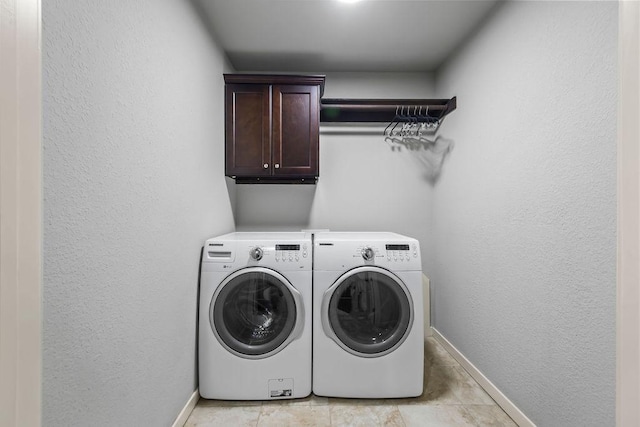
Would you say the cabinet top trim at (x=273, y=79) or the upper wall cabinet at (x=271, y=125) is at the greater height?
the cabinet top trim at (x=273, y=79)

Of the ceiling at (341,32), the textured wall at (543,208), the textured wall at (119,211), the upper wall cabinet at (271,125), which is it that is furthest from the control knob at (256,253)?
the ceiling at (341,32)

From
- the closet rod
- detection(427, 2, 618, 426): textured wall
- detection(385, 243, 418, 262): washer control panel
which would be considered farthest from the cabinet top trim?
detection(385, 243, 418, 262): washer control panel

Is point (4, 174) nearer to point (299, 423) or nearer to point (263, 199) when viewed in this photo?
point (299, 423)

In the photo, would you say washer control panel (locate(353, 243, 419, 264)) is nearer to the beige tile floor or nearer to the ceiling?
the beige tile floor

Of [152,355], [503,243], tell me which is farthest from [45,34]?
[503,243]

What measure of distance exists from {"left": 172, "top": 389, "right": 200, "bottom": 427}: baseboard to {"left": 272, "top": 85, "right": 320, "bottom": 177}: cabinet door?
1.57 metres

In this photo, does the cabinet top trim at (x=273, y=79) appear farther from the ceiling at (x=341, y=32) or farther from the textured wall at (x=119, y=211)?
the textured wall at (x=119, y=211)

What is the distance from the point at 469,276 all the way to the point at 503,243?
0.47 metres

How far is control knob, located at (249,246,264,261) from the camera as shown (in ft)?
5.79

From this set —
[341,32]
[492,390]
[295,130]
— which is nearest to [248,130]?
[295,130]

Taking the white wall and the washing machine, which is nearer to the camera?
the washing machine

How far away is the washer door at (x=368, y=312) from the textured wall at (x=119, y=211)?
2.81ft

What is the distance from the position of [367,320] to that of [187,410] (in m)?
1.14

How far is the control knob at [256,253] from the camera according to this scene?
1.76 metres
